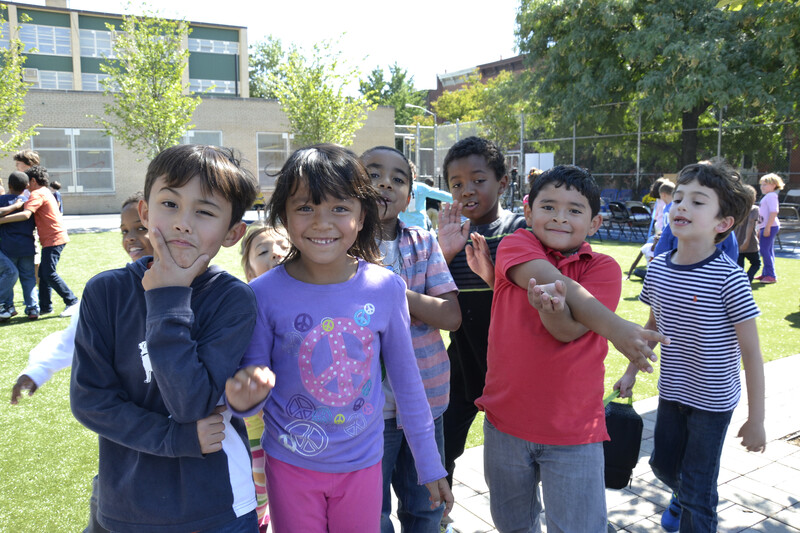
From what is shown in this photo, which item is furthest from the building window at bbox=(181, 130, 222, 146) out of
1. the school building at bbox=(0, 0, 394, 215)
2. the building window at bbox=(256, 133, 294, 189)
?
the building window at bbox=(256, 133, 294, 189)

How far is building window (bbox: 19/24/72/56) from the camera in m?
37.4

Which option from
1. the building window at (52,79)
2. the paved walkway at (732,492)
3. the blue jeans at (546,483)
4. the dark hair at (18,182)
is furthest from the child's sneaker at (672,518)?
the building window at (52,79)

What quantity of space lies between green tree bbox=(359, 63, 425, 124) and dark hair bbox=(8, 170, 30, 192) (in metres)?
49.3

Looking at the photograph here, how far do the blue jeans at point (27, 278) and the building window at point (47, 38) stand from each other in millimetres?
36857

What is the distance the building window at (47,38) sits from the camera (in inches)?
1473

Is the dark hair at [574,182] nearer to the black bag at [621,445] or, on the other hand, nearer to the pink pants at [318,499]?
the black bag at [621,445]

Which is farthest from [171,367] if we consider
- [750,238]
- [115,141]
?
[115,141]

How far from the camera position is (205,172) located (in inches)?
66.9

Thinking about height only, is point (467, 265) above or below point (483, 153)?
below

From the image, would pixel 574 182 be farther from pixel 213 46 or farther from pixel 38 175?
pixel 213 46

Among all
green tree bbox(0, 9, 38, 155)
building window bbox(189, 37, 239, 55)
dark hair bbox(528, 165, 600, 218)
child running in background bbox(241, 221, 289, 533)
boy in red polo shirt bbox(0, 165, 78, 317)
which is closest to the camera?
dark hair bbox(528, 165, 600, 218)

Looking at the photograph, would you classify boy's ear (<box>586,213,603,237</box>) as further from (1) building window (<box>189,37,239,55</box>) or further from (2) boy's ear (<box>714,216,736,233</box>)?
(1) building window (<box>189,37,239,55</box>)

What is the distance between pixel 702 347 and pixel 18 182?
8426 millimetres

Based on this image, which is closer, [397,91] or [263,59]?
[397,91]
